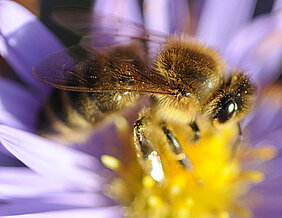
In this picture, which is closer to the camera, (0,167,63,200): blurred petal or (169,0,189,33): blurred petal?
(0,167,63,200): blurred petal

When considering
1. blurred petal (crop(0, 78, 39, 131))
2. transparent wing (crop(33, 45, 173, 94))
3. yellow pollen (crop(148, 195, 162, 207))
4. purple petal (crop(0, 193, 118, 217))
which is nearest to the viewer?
transparent wing (crop(33, 45, 173, 94))

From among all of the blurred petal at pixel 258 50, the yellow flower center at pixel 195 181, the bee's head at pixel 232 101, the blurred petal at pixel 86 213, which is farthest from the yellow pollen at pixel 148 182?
the blurred petal at pixel 258 50

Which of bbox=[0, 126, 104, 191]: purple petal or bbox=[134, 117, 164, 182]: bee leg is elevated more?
bbox=[0, 126, 104, 191]: purple petal

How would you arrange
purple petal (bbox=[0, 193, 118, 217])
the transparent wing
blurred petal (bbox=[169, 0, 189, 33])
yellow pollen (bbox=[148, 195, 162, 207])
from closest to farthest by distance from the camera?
the transparent wing → purple petal (bbox=[0, 193, 118, 217]) → yellow pollen (bbox=[148, 195, 162, 207]) → blurred petal (bbox=[169, 0, 189, 33])

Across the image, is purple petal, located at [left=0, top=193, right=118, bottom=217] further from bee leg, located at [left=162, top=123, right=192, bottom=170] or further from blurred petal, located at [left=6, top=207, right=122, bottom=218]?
bee leg, located at [left=162, top=123, right=192, bottom=170]

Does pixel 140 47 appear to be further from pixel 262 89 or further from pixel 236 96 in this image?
pixel 262 89

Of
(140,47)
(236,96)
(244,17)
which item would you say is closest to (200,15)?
(244,17)

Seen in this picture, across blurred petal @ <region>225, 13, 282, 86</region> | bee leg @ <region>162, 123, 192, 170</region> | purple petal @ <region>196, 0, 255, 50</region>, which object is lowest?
bee leg @ <region>162, 123, 192, 170</region>

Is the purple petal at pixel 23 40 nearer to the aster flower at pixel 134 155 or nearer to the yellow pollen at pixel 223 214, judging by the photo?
the aster flower at pixel 134 155

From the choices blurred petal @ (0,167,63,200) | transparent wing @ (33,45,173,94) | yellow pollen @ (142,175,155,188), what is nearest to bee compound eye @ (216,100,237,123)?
transparent wing @ (33,45,173,94)
